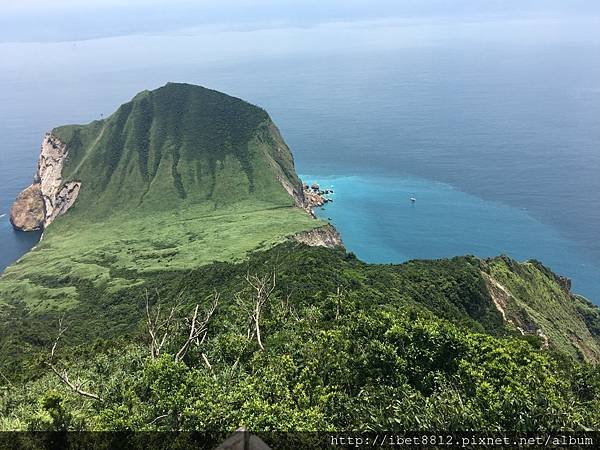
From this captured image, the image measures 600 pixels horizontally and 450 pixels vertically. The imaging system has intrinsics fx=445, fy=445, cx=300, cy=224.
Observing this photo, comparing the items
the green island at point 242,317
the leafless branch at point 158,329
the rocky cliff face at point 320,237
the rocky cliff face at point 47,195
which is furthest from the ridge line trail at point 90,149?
the leafless branch at point 158,329

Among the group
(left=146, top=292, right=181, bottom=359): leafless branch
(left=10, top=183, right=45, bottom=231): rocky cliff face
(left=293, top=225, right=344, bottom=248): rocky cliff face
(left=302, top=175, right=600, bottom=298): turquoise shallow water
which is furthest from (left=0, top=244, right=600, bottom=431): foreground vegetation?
(left=10, top=183, right=45, bottom=231): rocky cliff face

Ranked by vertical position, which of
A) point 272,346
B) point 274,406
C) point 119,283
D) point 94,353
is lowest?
point 119,283

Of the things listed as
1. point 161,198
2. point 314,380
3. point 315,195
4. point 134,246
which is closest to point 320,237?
point 134,246

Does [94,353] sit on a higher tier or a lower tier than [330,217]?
higher

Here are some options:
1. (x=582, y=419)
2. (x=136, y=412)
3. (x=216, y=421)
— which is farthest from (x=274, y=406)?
(x=582, y=419)

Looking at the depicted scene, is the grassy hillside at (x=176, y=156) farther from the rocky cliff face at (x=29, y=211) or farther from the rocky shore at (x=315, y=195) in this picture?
the rocky cliff face at (x=29, y=211)

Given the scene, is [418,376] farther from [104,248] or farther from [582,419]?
[104,248]

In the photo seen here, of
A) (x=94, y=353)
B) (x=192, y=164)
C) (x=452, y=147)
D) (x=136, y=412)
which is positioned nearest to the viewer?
(x=136, y=412)

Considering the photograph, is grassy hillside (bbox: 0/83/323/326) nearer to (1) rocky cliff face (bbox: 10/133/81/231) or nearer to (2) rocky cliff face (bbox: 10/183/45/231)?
(1) rocky cliff face (bbox: 10/133/81/231)
